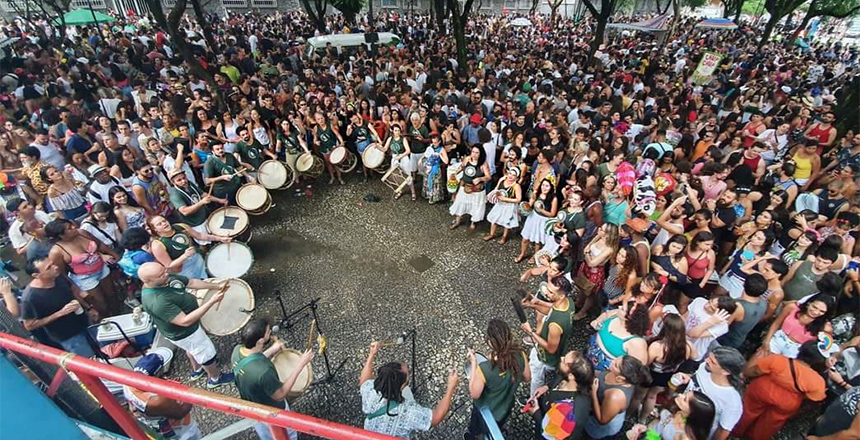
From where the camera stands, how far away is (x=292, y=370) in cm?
348

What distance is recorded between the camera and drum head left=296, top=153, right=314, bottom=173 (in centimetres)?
770

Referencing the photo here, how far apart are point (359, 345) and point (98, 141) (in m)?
6.65

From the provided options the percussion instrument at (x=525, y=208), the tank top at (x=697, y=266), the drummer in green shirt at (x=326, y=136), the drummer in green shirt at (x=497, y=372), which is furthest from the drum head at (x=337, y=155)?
the tank top at (x=697, y=266)

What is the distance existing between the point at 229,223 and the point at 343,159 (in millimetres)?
3102

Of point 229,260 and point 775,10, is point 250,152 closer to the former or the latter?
point 229,260

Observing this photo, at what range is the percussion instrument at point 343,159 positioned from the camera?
25.6 ft

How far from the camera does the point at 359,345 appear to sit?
475 centimetres

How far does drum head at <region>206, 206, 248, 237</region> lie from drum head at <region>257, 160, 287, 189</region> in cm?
150

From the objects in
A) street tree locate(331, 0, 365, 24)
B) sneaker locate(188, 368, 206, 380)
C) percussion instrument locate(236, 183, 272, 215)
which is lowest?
sneaker locate(188, 368, 206, 380)

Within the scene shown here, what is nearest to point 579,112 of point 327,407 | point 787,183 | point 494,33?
point 787,183

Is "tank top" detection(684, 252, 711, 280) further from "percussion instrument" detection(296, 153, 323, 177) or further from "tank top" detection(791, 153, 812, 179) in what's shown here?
"percussion instrument" detection(296, 153, 323, 177)

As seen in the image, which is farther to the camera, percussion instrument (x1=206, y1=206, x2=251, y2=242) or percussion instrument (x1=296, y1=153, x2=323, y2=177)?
percussion instrument (x1=296, y1=153, x2=323, y2=177)

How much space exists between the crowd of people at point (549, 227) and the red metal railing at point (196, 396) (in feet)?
3.42

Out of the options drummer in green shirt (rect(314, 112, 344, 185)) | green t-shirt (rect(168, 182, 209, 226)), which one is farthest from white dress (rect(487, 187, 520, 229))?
green t-shirt (rect(168, 182, 209, 226))
